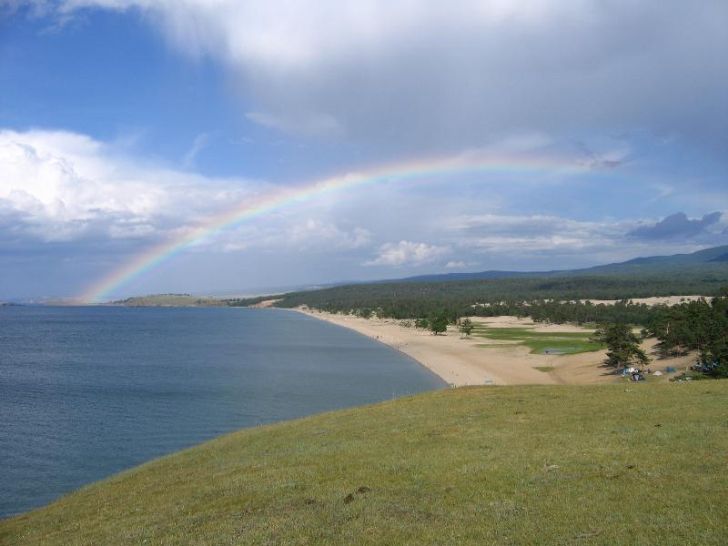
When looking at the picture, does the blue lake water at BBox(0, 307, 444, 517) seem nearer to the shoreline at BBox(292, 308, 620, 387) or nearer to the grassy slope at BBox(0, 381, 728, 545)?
the shoreline at BBox(292, 308, 620, 387)

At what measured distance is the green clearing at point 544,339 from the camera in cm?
10012

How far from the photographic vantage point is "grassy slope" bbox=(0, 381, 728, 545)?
11.6m

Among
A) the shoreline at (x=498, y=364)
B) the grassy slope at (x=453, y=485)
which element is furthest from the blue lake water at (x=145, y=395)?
the grassy slope at (x=453, y=485)

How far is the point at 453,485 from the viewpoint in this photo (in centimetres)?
1482

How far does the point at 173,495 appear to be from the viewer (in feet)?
59.2

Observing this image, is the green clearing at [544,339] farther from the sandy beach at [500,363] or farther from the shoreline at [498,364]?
the shoreline at [498,364]

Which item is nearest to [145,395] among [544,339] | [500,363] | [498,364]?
[498,364]

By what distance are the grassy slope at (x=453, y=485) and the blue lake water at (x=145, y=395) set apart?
12.7 meters

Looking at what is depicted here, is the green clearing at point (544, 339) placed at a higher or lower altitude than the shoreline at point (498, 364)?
lower

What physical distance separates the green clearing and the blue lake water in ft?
83.3

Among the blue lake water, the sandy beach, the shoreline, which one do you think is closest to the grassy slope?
the blue lake water

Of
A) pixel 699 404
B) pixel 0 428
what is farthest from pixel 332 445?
pixel 0 428

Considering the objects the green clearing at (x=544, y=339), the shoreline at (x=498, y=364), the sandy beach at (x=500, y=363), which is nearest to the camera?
the sandy beach at (x=500, y=363)

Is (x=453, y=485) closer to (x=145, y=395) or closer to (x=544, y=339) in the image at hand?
(x=145, y=395)
